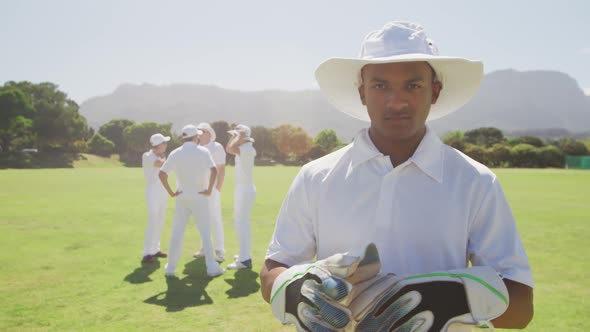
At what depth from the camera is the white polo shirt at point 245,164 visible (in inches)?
328

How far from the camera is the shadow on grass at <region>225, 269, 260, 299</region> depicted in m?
6.60

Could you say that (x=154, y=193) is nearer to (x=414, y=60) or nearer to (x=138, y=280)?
(x=138, y=280)

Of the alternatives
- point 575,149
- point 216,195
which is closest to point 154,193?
point 216,195

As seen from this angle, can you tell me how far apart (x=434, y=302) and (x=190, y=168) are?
645 cm

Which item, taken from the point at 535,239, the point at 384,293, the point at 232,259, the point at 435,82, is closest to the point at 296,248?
the point at 384,293

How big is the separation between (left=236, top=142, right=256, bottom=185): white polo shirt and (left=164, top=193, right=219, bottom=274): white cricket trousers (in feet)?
3.01

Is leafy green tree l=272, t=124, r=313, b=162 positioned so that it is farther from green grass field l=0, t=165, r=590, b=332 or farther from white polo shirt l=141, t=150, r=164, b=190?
white polo shirt l=141, t=150, r=164, b=190

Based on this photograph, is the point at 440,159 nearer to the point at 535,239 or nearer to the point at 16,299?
the point at 16,299

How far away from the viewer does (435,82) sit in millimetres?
2184

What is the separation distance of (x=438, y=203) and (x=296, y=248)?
0.64 m

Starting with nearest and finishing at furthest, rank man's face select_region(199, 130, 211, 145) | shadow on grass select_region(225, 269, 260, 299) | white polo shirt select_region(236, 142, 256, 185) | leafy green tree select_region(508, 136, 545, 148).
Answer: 1. shadow on grass select_region(225, 269, 260, 299)
2. white polo shirt select_region(236, 142, 256, 185)
3. man's face select_region(199, 130, 211, 145)
4. leafy green tree select_region(508, 136, 545, 148)

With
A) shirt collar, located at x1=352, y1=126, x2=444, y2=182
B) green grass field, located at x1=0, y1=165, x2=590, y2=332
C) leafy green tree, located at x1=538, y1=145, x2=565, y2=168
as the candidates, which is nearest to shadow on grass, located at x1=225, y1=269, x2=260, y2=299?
green grass field, located at x1=0, y1=165, x2=590, y2=332

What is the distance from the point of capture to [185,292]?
21.9 feet

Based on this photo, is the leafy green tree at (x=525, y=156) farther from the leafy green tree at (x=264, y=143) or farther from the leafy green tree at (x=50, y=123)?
the leafy green tree at (x=50, y=123)
